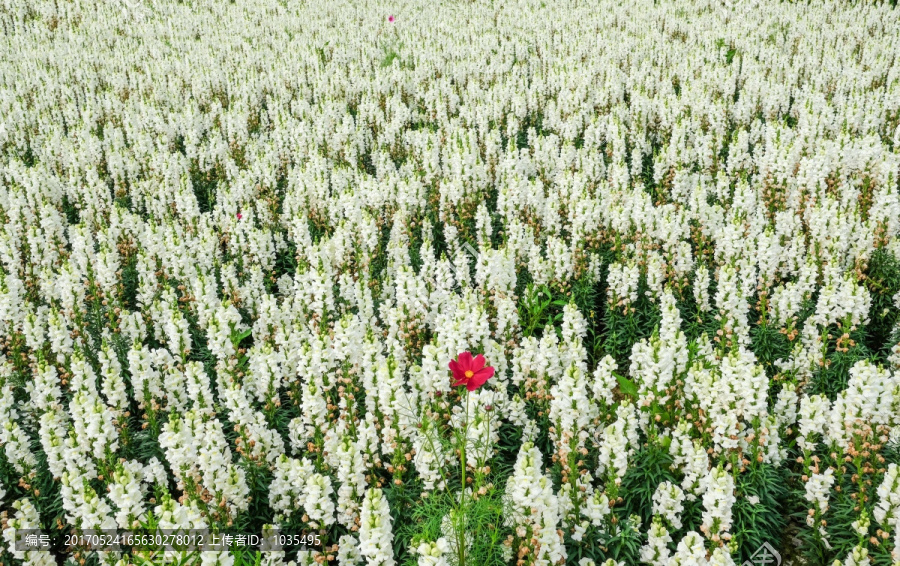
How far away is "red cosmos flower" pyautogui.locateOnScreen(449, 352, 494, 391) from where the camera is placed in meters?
5.17

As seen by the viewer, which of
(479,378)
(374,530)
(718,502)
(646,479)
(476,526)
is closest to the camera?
(374,530)

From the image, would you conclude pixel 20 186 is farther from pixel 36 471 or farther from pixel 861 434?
pixel 861 434

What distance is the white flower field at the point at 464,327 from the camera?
18.8ft

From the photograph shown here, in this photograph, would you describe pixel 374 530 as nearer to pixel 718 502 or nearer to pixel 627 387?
pixel 718 502

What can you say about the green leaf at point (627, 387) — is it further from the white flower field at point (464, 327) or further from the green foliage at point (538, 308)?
the green foliage at point (538, 308)

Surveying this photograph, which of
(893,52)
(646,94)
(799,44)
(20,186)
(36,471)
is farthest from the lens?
(799,44)

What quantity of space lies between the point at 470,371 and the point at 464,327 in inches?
71.8

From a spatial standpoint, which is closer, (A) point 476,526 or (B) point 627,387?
(A) point 476,526

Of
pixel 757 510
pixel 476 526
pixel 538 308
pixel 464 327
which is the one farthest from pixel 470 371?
pixel 538 308

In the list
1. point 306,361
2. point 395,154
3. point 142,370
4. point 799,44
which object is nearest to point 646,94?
point 395,154

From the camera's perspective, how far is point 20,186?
39.7 ft

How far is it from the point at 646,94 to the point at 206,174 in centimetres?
1068

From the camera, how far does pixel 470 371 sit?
17.3 feet

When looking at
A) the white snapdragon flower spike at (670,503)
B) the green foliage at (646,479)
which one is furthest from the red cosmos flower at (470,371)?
the green foliage at (646,479)
